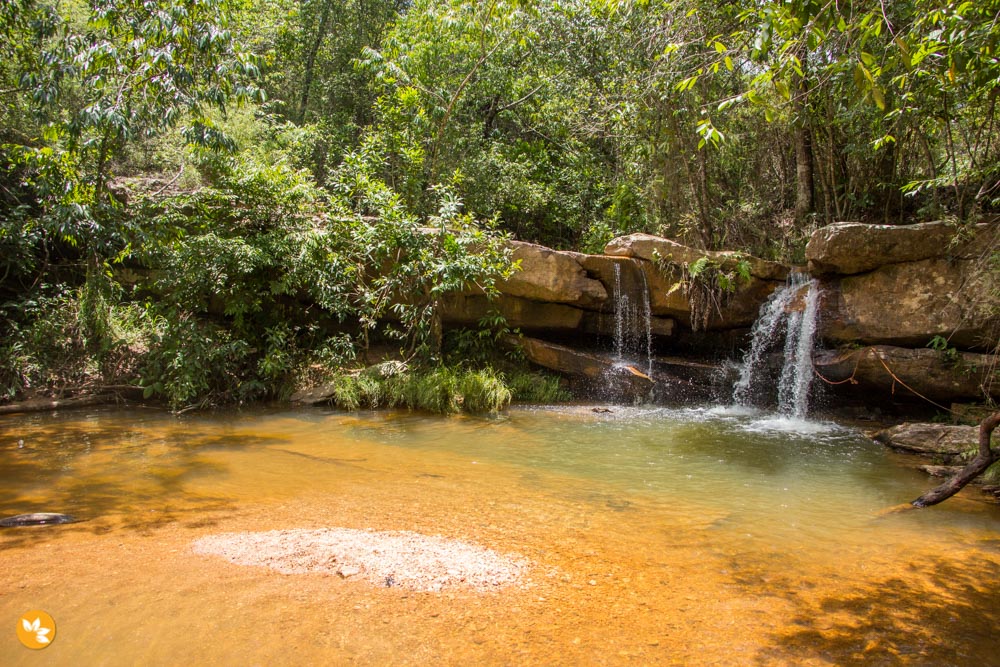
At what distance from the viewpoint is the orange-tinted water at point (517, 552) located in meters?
2.41

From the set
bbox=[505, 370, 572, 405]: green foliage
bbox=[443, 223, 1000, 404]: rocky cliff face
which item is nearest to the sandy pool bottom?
bbox=[443, 223, 1000, 404]: rocky cliff face

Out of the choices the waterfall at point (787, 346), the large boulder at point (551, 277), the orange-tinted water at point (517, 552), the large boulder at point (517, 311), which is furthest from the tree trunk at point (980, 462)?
the large boulder at point (517, 311)

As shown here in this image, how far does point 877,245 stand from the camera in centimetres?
841

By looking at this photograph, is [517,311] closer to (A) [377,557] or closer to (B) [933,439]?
(B) [933,439]

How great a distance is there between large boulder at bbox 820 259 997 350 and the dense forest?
727 mm

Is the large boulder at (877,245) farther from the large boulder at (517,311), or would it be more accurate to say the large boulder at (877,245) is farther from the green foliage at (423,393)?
the green foliage at (423,393)

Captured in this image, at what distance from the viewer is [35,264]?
9.33m

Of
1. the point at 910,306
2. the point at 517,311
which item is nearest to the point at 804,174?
the point at 910,306

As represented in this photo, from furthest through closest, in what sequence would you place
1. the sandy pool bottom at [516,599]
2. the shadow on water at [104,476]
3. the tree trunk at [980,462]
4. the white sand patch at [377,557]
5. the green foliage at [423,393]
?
the green foliage at [423,393] → the tree trunk at [980,462] → the shadow on water at [104,476] → the white sand patch at [377,557] → the sandy pool bottom at [516,599]

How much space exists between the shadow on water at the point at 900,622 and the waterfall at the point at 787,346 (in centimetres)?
587

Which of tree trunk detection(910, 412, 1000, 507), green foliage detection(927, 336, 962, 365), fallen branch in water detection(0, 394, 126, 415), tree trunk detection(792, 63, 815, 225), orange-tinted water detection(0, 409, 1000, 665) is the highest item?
tree trunk detection(792, 63, 815, 225)

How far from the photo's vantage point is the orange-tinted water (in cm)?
241

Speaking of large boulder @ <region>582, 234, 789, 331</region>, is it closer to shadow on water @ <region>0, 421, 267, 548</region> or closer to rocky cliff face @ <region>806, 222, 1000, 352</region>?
rocky cliff face @ <region>806, 222, 1000, 352</region>

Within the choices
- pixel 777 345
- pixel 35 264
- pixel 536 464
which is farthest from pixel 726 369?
pixel 35 264
